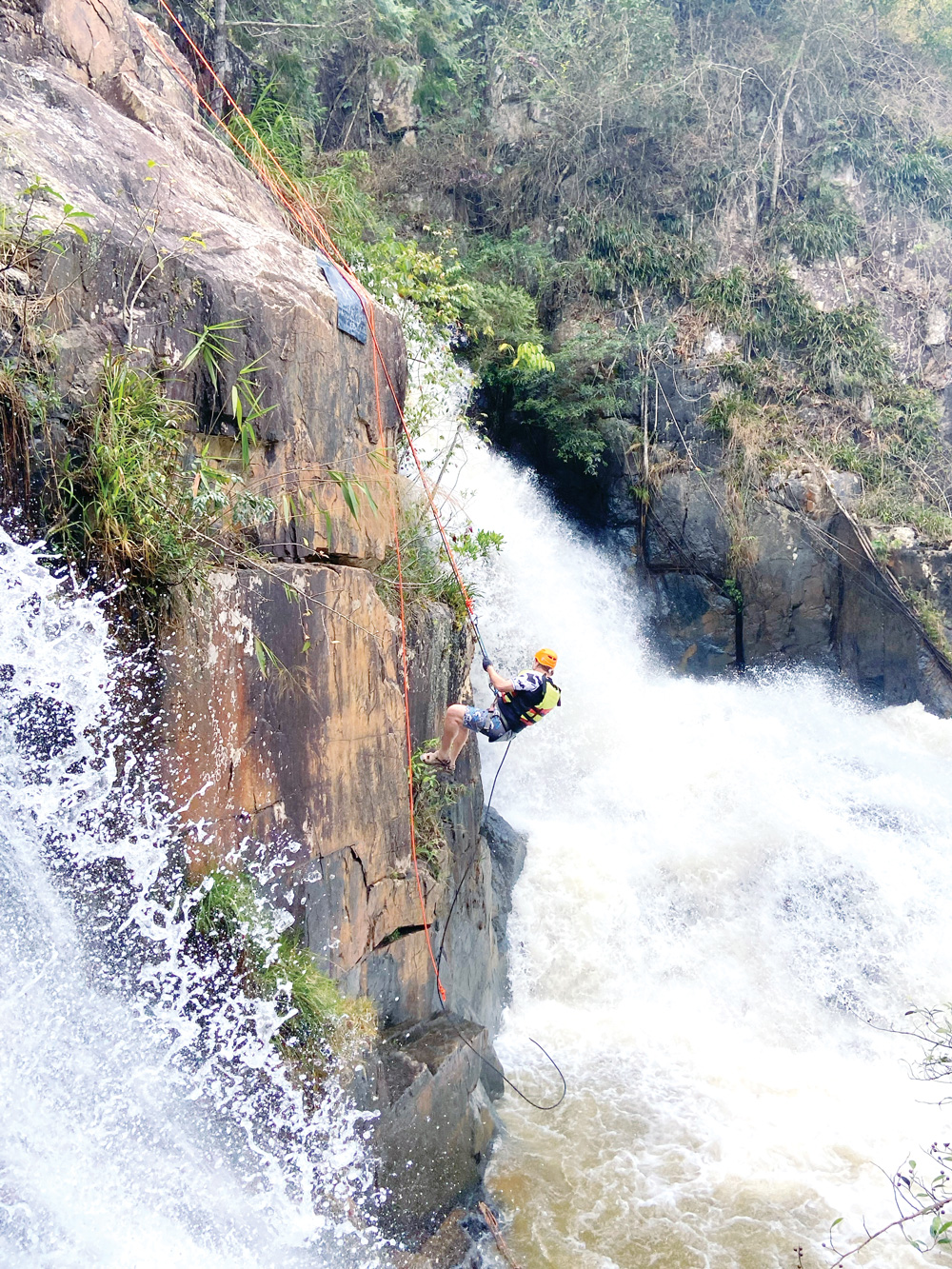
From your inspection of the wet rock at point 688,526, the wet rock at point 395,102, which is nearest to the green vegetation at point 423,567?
the wet rock at point 688,526

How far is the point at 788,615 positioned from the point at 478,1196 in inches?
333

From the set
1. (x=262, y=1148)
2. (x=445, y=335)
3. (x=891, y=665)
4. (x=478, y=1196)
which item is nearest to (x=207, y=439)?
(x=262, y=1148)

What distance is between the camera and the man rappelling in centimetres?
550

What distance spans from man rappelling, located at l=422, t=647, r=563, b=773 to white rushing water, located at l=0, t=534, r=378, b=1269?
2.21 metres

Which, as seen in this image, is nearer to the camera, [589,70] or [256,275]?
[256,275]

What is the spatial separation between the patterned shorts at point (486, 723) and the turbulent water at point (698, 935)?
2.60m

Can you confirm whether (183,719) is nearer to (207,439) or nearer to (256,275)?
(207,439)

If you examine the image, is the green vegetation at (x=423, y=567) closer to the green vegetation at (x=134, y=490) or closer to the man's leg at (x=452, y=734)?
the man's leg at (x=452, y=734)

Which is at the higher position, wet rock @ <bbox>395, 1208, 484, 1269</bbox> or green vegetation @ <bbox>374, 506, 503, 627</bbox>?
green vegetation @ <bbox>374, 506, 503, 627</bbox>

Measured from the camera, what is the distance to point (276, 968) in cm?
390

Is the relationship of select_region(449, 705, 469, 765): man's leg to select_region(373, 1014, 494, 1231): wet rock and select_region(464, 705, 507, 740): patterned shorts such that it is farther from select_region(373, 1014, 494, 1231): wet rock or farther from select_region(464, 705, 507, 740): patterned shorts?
select_region(373, 1014, 494, 1231): wet rock

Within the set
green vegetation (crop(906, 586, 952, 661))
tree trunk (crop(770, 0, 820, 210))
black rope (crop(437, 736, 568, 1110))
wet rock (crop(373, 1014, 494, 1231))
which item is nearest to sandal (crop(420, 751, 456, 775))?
black rope (crop(437, 736, 568, 1110))

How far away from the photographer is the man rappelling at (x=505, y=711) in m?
5.50

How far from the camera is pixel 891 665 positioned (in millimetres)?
11180
